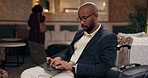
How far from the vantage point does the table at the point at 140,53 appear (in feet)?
7.84

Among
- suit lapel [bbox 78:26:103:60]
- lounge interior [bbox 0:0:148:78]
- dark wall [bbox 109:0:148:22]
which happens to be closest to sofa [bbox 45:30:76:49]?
lounge interior [bbox 0:0:148:78]

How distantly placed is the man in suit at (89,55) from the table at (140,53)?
0.89 meters

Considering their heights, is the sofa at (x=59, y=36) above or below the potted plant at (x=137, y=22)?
below

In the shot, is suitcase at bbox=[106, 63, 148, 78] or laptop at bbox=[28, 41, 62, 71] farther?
laptop at bbox=[28, 41, 62, 71]

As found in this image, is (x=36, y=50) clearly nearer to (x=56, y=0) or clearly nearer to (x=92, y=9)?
(x=92, y=9)

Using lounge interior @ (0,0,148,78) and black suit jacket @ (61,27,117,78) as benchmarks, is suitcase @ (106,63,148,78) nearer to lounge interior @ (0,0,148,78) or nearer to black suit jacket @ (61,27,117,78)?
black suit jacket @ (61,27,117,78)

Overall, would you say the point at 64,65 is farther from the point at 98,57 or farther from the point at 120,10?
the point at 120,10

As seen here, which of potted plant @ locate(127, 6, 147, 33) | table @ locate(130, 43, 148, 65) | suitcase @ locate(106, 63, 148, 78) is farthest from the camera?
potted plant @ locate(127, 6, 147, 33)

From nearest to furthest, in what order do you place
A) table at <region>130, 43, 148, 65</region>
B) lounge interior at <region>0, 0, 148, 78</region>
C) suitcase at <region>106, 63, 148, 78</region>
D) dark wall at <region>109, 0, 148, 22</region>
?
suitcase at <region>106, 63, 148, 78</region> < table at <region>130, 43, 148, 65</region> < lounge interior at <region>0, 0, 148, 78</region> < dark wall at <region>109, 0, 148, 22</region>

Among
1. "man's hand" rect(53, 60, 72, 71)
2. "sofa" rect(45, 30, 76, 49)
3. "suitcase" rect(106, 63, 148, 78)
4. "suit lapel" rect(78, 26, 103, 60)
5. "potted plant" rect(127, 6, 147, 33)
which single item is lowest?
"sofa" rect(45, 30, 76, 49)

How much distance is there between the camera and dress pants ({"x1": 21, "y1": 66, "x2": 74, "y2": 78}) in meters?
1.71

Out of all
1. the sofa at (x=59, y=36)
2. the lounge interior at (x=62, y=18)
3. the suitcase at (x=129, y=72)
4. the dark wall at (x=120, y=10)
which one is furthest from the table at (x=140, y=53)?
the dark wall at (x=120, y=10)

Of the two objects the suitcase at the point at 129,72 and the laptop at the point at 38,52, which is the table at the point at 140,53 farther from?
the laptop at the point at 38,52

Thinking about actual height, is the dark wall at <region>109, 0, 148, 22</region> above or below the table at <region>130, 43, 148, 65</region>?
above
